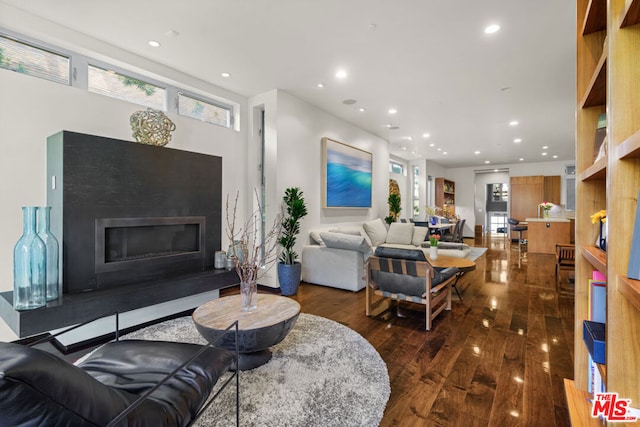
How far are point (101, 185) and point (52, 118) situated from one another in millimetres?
835

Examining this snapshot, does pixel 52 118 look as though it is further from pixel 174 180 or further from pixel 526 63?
pixel 526 63

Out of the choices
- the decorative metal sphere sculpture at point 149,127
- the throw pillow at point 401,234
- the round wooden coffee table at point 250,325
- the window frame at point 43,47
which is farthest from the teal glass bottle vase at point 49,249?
the throw pillow at point 401,234

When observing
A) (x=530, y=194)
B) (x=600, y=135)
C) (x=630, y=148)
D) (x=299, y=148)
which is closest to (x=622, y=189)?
(x=630, y=148)

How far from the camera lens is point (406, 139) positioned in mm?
7496

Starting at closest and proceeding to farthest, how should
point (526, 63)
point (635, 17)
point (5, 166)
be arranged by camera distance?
point (635, 17) < point (5, 166) < point (526, 63)

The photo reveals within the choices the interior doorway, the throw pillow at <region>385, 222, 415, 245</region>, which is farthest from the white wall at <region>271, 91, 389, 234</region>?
the interior doorway

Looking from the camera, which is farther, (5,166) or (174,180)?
(174,180)

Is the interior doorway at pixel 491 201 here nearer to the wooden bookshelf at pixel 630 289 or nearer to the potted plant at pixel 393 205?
the potted plant at pixel 393 205

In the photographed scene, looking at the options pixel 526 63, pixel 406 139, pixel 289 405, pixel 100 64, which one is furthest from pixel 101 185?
pixel 406 139

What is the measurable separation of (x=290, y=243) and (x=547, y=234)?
7.04m

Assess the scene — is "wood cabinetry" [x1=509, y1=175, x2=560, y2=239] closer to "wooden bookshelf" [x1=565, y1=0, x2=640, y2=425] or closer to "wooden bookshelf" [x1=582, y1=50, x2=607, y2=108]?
"wooden bookshelf" [x1=582, y1=50, x2=607, y2=108]

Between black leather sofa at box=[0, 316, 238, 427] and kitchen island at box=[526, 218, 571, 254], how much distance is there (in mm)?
8636

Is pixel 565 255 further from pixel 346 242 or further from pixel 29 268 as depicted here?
A: pixel 29 268

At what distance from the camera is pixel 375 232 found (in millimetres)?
6273
